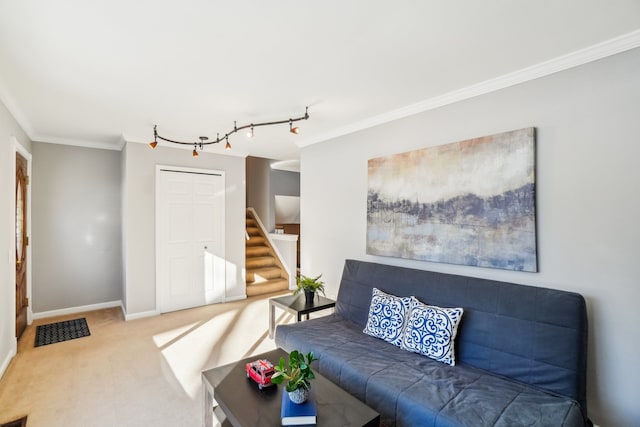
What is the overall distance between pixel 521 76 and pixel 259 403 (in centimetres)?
264

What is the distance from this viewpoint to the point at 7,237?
9.64 ft

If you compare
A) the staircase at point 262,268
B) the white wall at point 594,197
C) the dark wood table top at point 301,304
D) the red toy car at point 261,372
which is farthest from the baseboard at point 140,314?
the white wall at point 594,197

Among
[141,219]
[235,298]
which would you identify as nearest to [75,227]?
[141,219]

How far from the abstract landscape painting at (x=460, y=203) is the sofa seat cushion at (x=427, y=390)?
2.61 ft

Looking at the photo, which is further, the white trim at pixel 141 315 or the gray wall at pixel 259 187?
the gray wall at pixel 259 187

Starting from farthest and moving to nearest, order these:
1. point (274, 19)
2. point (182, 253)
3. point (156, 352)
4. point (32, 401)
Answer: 1. point (182, 253)
2. point (156, 352)
3. point (32, 401)
4. point (274, 19)

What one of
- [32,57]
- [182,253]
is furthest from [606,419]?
[182,253]

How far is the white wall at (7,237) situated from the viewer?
2.73m

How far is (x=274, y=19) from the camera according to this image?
5.49ft

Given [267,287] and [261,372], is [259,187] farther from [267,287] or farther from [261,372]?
[261,372]

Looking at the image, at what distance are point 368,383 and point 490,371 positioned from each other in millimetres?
806

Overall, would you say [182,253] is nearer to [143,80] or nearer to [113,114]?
[113,114]

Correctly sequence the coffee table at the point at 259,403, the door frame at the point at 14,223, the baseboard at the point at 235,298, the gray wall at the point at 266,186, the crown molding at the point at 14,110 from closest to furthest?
the coffee table at the point at 259,403 → the crown molding at the point at 14,110 → the door frame at the point at 14,223 → the baseboard at the point at 235,298 → the gray wall at the point at 266,186

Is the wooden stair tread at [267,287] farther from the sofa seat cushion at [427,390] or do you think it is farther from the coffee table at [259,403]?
the coffee table at [259,403]
